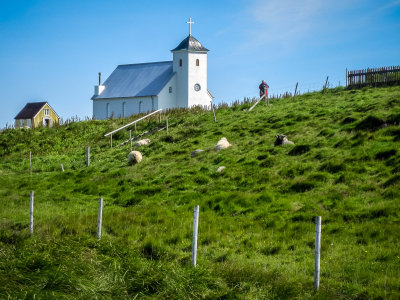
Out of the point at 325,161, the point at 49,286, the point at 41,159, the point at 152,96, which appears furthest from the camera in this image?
the point at 152,96

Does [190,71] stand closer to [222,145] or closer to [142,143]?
[142,143]

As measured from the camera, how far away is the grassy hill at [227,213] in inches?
439

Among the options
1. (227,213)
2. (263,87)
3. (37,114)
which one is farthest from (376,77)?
(37,114)

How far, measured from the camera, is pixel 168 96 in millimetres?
67875

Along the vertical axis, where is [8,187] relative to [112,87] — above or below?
below

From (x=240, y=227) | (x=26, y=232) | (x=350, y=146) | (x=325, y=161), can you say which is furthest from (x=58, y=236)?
(x=350, y=146)

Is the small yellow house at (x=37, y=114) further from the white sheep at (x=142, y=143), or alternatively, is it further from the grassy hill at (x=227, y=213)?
the white sheep at (x=142, y=143)

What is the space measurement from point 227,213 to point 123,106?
53637 millimetres

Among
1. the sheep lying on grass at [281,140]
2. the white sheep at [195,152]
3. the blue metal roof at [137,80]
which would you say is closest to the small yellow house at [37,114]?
the blue metal roof at [137,80]

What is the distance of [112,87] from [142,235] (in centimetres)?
5923

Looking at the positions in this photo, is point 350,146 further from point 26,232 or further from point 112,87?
point 112,87

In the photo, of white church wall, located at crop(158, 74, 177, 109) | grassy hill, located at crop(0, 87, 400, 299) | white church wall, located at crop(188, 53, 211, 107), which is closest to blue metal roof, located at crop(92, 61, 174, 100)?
white church wall, located at crop(158, 74, 177, 109)

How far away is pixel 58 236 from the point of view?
615 inches

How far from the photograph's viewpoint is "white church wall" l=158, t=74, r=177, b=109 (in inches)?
2630
